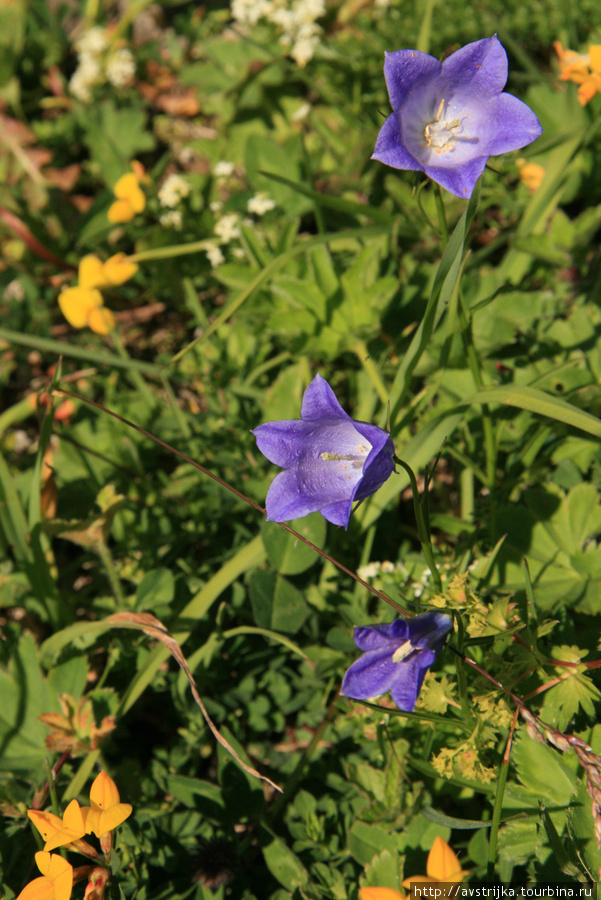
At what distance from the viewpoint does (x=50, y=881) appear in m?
1.70

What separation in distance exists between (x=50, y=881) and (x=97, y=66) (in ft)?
16.2

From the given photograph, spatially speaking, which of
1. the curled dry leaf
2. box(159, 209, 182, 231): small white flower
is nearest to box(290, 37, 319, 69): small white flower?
box(159, 209, 182, 231): small white flower

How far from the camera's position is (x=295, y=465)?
183cm

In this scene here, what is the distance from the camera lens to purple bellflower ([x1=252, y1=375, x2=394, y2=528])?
1.63 meters

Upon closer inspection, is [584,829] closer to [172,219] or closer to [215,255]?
[215,255]

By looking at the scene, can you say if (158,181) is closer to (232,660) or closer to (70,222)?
(70,222)

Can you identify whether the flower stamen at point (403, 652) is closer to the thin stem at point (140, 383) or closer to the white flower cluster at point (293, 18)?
the thin stem at point (140, 383)

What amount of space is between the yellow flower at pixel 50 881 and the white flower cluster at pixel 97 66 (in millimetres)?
Answer: 4761

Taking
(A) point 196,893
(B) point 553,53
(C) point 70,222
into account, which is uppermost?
(B) point 553,53

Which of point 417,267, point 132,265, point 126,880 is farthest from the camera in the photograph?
point 132,265

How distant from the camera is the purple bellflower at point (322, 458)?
1626 millimetres

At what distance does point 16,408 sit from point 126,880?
89.0 inches

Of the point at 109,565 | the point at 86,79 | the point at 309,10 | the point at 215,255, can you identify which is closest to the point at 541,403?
the point at 109,565

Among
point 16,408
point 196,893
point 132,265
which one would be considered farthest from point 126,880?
point 132,265
